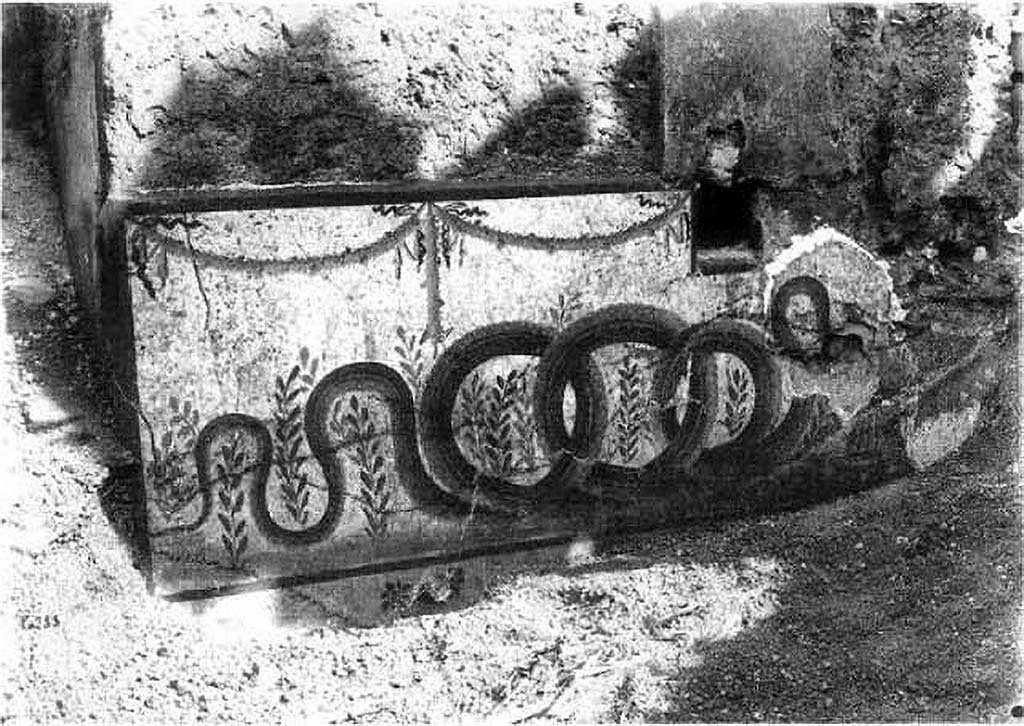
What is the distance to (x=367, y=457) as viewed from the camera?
2400mm

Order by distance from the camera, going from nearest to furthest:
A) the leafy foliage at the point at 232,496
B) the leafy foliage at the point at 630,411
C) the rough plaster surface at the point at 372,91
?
the rough plaster surface at the point at 372,91
the leafy foliage at the point at 232,496
the leafy foliage at the point at 630,411

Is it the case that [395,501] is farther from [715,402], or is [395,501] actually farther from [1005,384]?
[1005,384]

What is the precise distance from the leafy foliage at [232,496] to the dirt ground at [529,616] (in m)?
0.13

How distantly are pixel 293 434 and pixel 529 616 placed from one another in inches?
27.7

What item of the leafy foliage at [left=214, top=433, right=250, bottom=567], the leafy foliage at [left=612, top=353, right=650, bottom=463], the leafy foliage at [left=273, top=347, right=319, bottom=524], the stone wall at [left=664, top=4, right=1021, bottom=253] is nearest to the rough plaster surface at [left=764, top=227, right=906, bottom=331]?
the stone wall at [left=664, top=4, right=1021, bottom=253]

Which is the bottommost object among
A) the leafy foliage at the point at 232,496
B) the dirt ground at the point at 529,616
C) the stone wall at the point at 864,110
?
the dirt ground at the point at 529,616

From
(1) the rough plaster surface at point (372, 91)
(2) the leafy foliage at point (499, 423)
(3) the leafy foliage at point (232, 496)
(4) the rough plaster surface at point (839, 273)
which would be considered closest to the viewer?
(1) the rough plaster surface at point (372, 91)

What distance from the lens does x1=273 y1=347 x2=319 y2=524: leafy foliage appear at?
2.32m

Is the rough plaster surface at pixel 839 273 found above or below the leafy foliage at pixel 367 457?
above

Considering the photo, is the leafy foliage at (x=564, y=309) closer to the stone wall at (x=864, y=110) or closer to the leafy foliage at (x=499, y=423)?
the leafy foliage at (x=499, y=423)

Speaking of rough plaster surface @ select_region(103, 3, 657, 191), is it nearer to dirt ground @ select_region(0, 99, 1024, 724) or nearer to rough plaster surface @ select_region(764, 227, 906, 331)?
rough plaster surface @ select_region(764, 227, 906, 331)

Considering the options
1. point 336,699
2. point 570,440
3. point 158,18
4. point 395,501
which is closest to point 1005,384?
point 570,440

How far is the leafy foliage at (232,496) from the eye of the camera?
2303mm

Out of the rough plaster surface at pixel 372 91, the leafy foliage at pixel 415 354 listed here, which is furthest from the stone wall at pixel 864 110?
the leafy foliage at pixel 415 354
